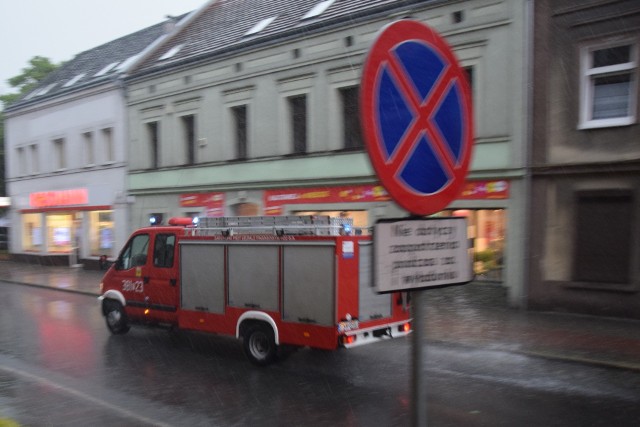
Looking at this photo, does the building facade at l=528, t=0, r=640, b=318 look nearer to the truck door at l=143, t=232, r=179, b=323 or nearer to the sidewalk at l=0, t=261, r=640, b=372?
the sidewalk at l=0, t=261, r=640, b=372

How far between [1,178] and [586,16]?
38.2 m

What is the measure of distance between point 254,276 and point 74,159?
69.3 ft

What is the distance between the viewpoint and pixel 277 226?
8594mm

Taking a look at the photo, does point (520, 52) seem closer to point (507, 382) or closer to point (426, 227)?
point (507, 382)

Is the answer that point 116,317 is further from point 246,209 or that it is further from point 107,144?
point 107,144

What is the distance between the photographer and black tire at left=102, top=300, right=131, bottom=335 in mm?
10973

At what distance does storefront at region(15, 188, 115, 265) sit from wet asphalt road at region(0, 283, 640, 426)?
1514cm

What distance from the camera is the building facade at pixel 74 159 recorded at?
24594mm

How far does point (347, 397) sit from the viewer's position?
702 centimetres

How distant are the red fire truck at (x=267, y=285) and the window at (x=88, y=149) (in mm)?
17240

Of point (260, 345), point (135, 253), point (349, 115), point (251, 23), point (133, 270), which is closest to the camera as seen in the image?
point (260, 345)

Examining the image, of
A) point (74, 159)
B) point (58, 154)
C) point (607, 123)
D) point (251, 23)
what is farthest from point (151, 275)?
point (58, 154)

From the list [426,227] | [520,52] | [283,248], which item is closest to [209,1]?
[520,52]

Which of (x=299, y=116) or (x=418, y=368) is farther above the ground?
(x=299, y=116)
